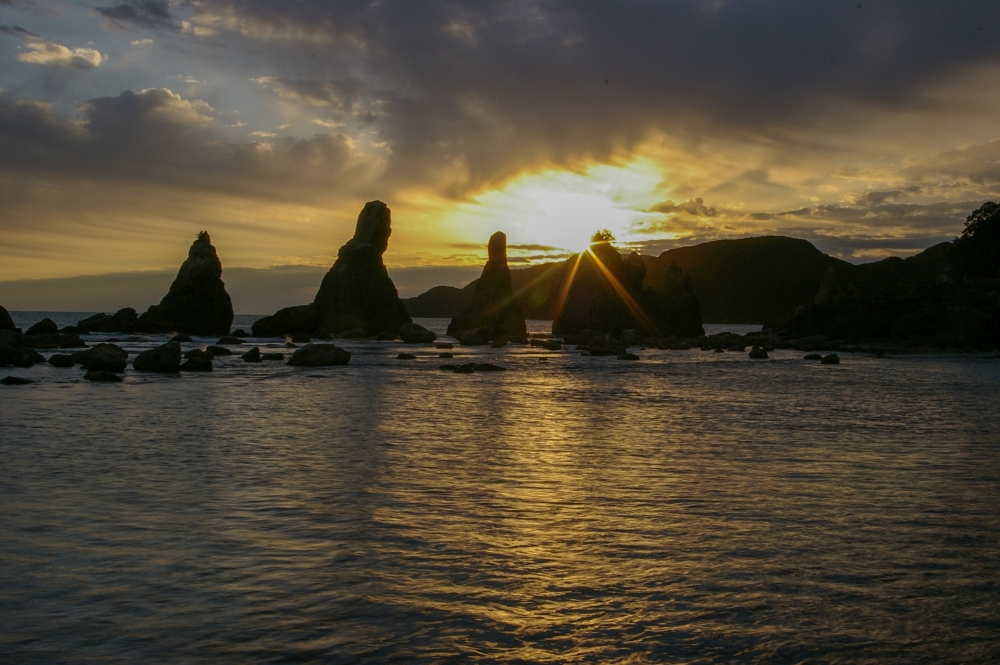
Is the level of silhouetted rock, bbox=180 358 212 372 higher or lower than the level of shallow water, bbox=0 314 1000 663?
higher

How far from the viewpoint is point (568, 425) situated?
20.3 metres

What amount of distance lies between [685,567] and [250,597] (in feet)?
13.9

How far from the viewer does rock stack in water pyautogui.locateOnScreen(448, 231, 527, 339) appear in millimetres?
105500

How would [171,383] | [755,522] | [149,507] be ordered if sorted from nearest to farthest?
[755,522]
[149,507]
[171,383]

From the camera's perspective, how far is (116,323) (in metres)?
95.6

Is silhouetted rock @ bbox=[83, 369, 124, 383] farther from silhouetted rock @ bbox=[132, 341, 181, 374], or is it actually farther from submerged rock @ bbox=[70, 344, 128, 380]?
silhouetted rock @ bbox=[132, 341, 181, 374]

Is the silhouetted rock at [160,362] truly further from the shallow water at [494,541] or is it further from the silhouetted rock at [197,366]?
the shallow water at [494,541]

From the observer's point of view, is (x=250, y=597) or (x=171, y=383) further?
(x=171, y=383)

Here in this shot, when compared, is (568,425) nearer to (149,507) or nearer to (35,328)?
(149,507)

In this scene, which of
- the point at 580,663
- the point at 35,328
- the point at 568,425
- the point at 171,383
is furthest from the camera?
the point at 35,328

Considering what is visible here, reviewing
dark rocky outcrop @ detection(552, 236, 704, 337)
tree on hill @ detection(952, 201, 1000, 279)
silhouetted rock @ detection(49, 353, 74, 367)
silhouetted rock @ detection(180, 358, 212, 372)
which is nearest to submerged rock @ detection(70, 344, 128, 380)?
silhouetted rock @ detection(49, 353, 74, 367)

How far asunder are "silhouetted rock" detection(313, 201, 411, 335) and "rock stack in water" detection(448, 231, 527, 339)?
9.91 metres

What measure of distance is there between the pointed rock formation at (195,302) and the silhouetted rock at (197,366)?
6164 cm

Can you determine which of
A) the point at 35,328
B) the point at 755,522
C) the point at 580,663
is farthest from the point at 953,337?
the point at 35,328
